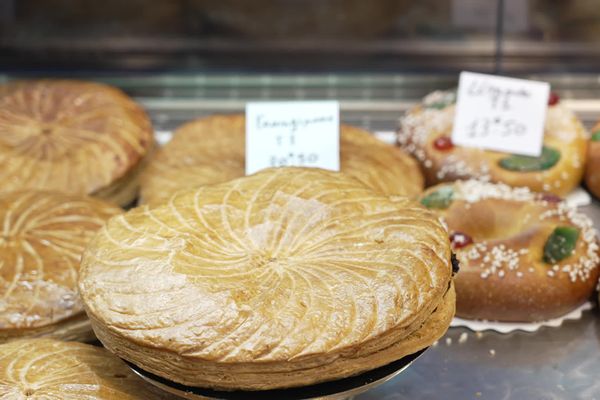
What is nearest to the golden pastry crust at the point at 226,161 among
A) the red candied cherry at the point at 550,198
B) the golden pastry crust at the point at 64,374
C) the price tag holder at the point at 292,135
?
the price tag holder at the point at 292,135

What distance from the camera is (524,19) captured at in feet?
10.5

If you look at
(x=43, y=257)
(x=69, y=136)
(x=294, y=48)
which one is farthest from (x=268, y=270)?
(x=294, y=48)

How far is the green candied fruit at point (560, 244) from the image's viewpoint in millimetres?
2422

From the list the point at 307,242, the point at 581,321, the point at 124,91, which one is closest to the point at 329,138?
the point at 307,242

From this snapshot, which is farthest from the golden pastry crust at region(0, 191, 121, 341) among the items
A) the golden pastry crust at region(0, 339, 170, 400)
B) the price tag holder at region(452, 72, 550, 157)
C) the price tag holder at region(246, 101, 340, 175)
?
the price tag holder at region(452, 72, 550, 157)

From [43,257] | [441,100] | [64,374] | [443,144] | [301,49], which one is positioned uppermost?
[301,49]

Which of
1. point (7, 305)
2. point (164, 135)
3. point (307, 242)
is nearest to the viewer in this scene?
point (307, 242)

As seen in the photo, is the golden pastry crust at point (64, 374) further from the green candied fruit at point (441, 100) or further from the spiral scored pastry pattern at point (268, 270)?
the green candied fruit at point (441, 100)

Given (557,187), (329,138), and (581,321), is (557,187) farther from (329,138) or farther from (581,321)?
(329,138)

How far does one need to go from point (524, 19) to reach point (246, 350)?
7.01 feet

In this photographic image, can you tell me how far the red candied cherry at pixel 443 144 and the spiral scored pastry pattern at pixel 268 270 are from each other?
99 centimetres

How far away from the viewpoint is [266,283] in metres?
1.73

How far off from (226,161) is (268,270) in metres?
1.10

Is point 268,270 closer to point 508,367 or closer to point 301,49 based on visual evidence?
point 508,367
